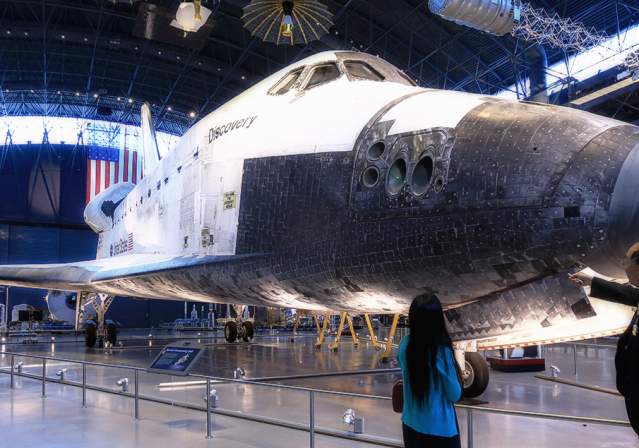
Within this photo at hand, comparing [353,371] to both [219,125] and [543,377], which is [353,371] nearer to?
[543,377]

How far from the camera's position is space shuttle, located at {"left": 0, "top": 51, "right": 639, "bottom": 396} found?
8.16 ft

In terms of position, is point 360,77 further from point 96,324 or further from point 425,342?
point 96,324

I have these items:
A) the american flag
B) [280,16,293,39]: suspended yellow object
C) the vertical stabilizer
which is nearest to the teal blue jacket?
[280,16,293,39]: suspended yellow object

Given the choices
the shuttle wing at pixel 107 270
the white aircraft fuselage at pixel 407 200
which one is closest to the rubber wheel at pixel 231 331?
the shuttle wing at pixel 107 270

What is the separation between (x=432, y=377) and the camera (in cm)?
194

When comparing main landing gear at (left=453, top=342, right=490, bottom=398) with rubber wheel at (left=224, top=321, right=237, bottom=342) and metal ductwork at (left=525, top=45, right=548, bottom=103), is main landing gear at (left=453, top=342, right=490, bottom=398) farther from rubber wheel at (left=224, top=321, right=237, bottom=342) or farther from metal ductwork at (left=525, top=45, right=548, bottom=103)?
metal ductwork at (left=525, top=45, right=548, bottom=103)

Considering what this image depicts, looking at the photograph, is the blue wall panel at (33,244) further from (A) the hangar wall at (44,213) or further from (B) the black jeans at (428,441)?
(B) the black jeans at (428,441)

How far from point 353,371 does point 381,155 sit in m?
4.60

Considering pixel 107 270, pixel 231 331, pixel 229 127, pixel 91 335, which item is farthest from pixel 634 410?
pixel 91 335

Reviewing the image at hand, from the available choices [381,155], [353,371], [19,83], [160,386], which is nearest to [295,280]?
[381,155]

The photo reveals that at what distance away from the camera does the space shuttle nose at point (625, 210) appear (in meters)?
2.26

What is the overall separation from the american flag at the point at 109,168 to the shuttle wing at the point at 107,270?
13488mm

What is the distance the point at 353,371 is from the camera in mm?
7172

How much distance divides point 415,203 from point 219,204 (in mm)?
2062
